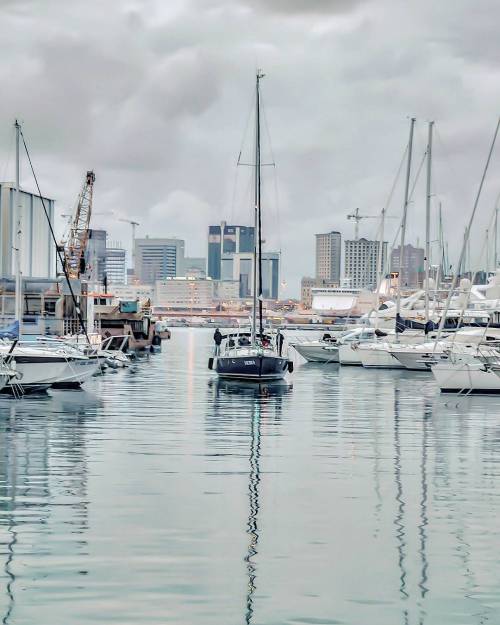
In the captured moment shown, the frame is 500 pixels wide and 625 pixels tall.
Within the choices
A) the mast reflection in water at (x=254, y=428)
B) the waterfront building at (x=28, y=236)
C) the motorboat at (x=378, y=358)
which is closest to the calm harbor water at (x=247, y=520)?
the mast reflection in water at (x=254, y=428)

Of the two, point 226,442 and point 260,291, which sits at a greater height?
point 260,291

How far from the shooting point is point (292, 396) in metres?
54.5

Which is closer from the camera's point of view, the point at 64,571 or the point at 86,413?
the point at 64,571

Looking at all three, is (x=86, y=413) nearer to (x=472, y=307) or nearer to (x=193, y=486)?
(x=193, y=486)

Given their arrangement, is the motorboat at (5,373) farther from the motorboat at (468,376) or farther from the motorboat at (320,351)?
the motorboat at (320,351)

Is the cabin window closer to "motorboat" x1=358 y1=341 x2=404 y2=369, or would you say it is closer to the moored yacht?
"motorboat" x1=358 y1=341 x2=404 y2=369

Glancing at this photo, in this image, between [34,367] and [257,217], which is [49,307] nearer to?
[257,217]

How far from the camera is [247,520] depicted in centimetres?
2095

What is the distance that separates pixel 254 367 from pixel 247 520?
129 ft

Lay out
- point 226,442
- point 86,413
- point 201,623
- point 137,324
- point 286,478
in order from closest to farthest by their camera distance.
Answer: point 201,623 < point 286,478 < point 226,442 < point 86,413 < point 137,324

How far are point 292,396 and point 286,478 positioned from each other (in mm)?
28165

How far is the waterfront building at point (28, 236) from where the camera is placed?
121750mm

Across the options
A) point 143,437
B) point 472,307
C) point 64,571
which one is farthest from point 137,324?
point 64,571

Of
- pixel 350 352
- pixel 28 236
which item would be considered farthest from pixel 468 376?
pixel 28 236
